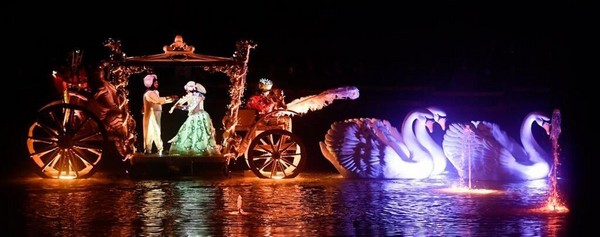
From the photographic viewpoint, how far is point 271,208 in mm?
14258

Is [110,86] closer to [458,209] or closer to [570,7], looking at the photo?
[458,209]

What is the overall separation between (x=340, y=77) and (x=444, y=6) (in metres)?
3.55

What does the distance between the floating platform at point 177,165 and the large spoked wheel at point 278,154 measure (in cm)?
58

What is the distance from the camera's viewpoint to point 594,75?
25578 millimetres

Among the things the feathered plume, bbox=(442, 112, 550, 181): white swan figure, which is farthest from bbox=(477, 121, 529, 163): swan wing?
the feathered plume

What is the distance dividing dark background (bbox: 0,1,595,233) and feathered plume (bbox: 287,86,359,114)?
3731 mm

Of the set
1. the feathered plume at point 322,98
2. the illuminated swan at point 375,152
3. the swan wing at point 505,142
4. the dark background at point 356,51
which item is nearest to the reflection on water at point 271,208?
the illuminated swan at point 375,152

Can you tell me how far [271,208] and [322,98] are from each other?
5.31m

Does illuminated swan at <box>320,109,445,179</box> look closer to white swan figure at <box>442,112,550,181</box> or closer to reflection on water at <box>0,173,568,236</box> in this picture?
reflection on water at <box>0,173,568,236</box>

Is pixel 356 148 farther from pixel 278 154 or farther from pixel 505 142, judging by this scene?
pixel 505 142

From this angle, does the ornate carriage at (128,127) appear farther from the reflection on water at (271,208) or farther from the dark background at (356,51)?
the dark background at (356,51)

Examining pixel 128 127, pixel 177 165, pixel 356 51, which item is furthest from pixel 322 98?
pixel 356 51

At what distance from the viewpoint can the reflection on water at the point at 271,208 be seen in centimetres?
1236

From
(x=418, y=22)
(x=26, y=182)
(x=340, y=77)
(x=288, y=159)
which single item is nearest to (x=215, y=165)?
(x=288, y=159)
